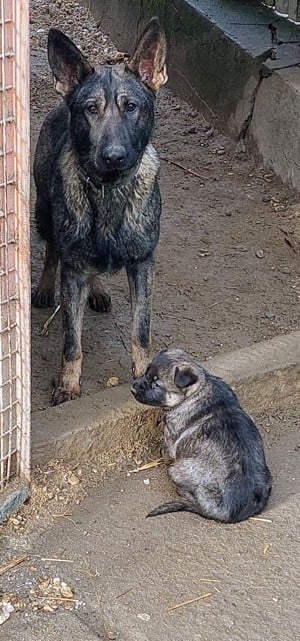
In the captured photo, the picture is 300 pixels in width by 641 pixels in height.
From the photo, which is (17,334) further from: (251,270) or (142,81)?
(251,270)

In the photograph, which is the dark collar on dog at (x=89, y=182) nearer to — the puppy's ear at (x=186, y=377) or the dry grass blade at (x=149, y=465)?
the puppy's ear at (x=186, y=377)

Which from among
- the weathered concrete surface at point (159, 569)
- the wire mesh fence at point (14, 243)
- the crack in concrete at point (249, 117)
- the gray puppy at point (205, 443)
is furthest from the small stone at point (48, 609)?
the crack in concrete at point (249, 117)

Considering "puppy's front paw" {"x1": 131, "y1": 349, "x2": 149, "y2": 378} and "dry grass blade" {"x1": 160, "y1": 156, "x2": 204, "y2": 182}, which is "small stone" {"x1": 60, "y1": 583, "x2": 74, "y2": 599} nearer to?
"puppy's front paw" {"x1": 131, "y1": 349, "x2": 149, "y2": 378}

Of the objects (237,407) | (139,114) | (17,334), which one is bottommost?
(237,407)

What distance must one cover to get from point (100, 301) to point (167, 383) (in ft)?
4.69

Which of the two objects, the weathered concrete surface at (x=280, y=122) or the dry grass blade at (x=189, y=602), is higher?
the weathered concrete surface at (x=280, y=122)

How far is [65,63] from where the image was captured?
14.8 feet

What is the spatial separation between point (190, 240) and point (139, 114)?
81.5 inches

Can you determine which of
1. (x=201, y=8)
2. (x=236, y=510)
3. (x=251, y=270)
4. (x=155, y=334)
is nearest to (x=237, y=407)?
(x=236, y=510)

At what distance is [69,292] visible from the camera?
475 centimetres

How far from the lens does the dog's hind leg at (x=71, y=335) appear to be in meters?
4.75

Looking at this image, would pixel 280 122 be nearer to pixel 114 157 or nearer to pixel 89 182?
pixel 89 182

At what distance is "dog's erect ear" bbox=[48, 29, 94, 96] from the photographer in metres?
Answer: 4.45

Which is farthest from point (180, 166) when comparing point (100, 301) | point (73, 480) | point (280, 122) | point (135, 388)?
point (73, 480)
